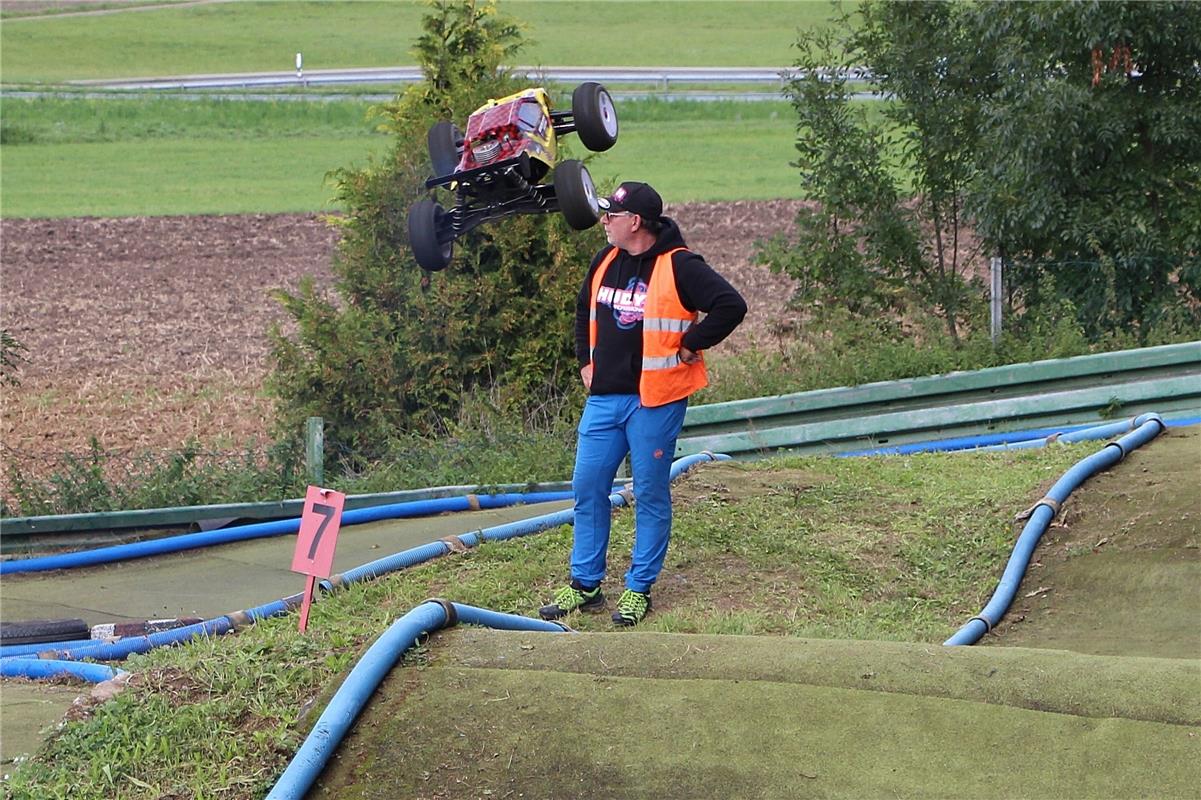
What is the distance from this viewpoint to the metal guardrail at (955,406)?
1177cm

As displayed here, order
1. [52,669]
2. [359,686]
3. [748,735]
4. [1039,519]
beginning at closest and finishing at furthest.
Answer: [748,735] → [359,686] → [52,669] → [1039,519]

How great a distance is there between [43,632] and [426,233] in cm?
336

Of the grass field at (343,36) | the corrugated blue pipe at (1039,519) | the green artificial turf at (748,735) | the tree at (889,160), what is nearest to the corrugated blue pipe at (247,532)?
the corrugated blue pipe at (1039,519)

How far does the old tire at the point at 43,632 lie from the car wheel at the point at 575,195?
11.7 feet

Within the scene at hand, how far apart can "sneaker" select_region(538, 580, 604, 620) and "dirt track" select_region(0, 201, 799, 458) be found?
23.7ft

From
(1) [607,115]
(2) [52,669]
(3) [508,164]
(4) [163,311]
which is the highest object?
(1) [607,115]

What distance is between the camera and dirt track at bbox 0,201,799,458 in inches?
590

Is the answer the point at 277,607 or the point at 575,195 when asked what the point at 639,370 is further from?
the point at 277,607

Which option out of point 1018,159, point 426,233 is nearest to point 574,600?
point 426,233

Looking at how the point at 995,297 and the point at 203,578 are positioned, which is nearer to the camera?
the point at 203,578

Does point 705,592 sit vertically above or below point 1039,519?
below

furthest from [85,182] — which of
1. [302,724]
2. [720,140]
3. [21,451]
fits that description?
[302,724]

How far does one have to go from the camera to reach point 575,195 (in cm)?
862

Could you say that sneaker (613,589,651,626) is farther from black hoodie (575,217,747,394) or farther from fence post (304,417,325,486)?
fence post (304,417,325,486)
